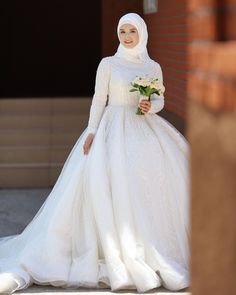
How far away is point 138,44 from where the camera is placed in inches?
250

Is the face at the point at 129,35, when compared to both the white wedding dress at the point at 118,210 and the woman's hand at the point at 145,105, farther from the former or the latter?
the woman's hand at the point at 145,105

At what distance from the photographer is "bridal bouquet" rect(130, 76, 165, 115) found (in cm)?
610

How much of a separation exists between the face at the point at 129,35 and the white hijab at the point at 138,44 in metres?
0.03

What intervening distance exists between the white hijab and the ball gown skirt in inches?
14.8

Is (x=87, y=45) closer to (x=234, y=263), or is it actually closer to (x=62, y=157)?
(x=62, y=157)

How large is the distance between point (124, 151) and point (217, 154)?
388 cm

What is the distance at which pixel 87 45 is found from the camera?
1697cm

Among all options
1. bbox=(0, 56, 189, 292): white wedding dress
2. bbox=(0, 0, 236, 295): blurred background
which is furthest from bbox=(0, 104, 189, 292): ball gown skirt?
bbox=(0, 0, 236, 295): blurred background

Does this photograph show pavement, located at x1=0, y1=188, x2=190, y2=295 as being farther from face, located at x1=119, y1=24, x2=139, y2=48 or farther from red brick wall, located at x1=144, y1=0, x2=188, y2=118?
red brick wall, located at x1=144, y1=0, x2=188, y2=118

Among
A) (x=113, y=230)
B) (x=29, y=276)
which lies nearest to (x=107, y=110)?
(x=113, y=230)

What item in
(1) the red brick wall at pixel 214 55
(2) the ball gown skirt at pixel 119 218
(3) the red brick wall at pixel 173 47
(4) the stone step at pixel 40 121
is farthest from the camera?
(4) the stone step at pixel 40 121

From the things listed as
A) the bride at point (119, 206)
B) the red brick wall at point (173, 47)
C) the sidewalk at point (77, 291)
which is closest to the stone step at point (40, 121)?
the red brick wall at point (173, 47)

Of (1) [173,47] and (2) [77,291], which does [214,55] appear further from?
(1) [173,47]

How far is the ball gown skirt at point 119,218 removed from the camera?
579cm
